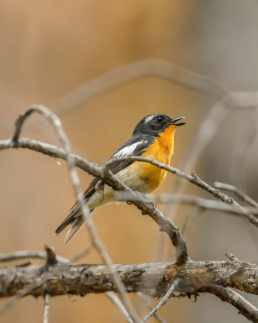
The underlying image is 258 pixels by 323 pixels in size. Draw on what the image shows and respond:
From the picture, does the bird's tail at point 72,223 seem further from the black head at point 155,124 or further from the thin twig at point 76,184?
the thin twig at point 76,184

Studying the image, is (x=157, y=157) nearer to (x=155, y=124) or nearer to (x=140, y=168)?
(x=140, y=168)

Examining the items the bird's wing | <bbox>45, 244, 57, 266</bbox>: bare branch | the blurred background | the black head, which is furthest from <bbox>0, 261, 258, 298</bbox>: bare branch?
the blurred background

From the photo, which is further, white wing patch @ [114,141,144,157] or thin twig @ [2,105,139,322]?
white wing patch @ [114,141,144,157]

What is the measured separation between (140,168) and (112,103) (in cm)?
470

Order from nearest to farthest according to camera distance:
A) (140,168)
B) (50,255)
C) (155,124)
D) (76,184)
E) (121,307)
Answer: (76,184)
(121,307)
(50,255)
(140,168)
(155,124)

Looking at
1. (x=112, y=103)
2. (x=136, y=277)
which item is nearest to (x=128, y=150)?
(x=136, y=277)

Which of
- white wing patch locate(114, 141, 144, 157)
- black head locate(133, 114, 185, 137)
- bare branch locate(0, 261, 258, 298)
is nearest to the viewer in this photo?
bare branch locate(0, 261, 258, 298)

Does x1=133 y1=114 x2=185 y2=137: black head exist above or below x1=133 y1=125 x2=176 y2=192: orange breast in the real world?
above

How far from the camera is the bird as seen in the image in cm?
342

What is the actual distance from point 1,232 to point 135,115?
12.2ft

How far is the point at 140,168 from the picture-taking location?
11.2ft

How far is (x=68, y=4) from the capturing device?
7840mm

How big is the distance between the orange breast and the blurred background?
6.90 ft

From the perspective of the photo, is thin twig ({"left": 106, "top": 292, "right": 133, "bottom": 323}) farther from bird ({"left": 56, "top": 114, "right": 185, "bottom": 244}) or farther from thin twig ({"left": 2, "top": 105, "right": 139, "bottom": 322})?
bird ({"left": 56, "top": 114, "right": 185, "bottom": 244})
